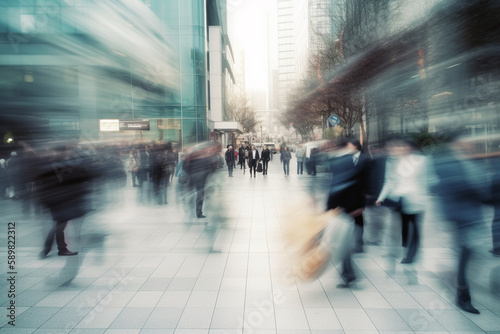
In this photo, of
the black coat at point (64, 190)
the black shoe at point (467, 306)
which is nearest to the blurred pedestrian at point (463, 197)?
the black shoe at point (467, 306)

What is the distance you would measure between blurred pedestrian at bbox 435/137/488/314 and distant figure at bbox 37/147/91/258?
486 cm

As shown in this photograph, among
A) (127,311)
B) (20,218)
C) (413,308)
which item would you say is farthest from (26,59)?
(413,308)

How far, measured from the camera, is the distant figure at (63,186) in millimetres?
5703

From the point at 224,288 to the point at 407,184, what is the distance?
2869 mm

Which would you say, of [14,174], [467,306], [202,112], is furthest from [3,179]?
[202,112]

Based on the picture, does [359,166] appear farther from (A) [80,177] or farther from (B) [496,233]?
(A) [80,177]

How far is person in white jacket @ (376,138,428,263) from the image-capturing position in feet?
17.8

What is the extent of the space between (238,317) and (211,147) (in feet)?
19.1

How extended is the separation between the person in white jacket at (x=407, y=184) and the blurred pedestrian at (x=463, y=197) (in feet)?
3.25

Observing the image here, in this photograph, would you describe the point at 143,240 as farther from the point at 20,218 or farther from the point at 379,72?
the point at 379,72

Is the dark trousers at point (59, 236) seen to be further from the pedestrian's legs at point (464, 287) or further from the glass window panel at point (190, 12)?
the glass window panel at point (190, 12)

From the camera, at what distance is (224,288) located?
4.83m

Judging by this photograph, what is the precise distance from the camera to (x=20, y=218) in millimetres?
9672

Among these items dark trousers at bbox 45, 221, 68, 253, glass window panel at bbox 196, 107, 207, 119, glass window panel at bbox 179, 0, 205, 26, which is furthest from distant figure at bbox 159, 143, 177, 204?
glass window panel at bbox 179, 0, 205, 26
